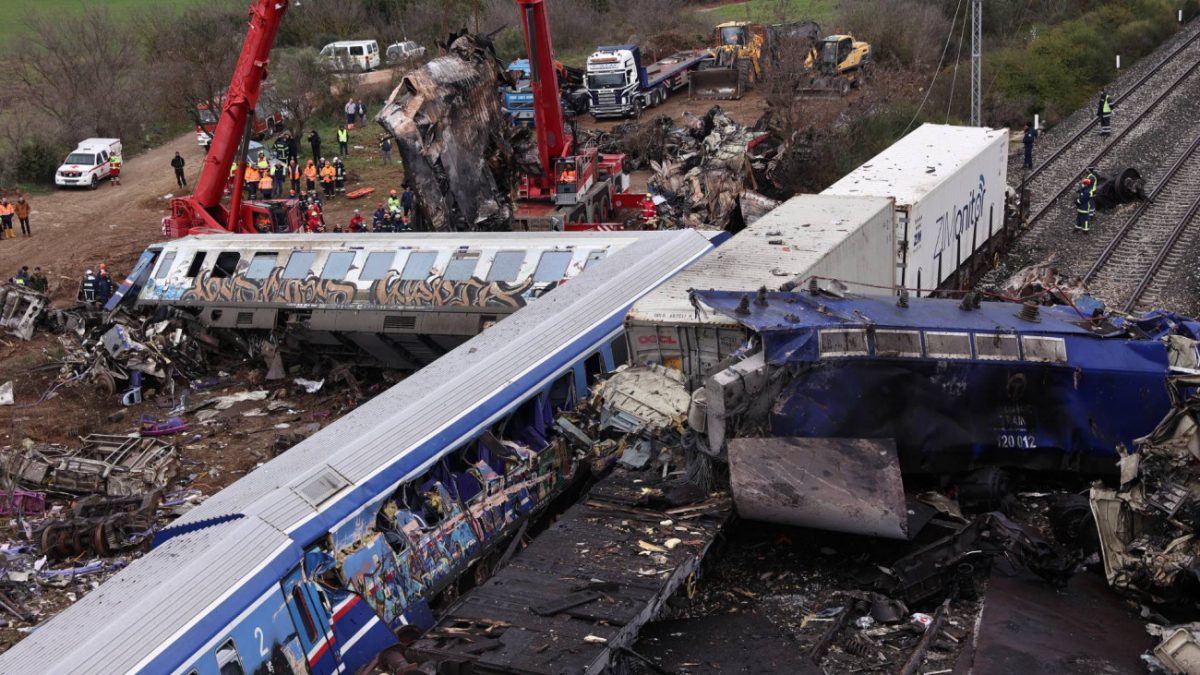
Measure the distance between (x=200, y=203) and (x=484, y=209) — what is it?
6039 millimetres

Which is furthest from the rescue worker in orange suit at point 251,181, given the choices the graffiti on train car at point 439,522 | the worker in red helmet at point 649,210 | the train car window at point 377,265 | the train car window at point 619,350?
the graffiti on train car at point 439,522

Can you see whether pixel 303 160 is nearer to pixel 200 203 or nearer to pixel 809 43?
pixel 200 203

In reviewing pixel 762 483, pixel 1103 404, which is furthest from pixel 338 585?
pixel 1103 404

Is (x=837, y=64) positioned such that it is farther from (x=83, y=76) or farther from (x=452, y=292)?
(x=83, y=76)

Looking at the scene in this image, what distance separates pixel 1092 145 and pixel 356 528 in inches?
1044

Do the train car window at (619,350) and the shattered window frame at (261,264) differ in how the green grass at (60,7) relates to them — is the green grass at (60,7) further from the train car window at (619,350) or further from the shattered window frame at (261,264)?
the train car window at (619,350)

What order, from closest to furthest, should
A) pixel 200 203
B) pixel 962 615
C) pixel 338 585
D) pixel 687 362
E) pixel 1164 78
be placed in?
pixel 338 585, pixel 962 615, pixel 687 362, pixel 200 203, pixel 1164 78

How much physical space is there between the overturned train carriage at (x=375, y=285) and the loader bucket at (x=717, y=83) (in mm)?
24333

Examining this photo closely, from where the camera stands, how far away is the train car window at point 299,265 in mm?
21328

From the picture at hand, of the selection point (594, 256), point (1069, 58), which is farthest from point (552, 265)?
point (1069, 58)

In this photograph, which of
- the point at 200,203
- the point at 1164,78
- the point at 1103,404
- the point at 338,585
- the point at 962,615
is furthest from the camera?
the point at 1164,78

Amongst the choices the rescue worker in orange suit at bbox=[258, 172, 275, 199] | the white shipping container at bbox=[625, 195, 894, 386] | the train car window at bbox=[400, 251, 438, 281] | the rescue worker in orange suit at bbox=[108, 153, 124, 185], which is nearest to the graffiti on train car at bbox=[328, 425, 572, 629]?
the white shipping container at bbox=[625, 195, 894, 386]

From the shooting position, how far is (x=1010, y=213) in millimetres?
25297

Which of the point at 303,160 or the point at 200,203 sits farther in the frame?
the point at 303,160
